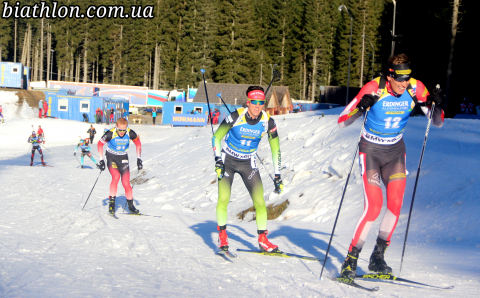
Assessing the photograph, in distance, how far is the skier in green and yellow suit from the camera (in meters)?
6.59

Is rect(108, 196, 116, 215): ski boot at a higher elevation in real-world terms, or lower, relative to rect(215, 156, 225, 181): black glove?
lower

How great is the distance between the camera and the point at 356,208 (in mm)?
10273

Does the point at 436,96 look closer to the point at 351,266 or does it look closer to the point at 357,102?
the point at 357,102

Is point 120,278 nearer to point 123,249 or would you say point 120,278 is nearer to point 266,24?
point 123,249

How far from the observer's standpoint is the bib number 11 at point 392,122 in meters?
5.30

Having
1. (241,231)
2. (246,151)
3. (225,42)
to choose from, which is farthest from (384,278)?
(225,42)

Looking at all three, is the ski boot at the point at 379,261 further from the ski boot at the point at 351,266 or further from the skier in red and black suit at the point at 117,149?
the skier in red and black suit at the point at 117,149

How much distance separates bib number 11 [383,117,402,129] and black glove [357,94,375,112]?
11.6 inches

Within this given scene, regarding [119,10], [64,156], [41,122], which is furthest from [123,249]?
[119,10]

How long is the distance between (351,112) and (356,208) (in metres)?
5.43

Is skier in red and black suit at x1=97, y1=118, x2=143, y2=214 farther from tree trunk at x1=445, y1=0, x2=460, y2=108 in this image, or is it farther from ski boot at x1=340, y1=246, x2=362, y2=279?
tree trunk at x1=445, y1=0, x2=460, y2=108

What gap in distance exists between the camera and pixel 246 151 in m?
6.78

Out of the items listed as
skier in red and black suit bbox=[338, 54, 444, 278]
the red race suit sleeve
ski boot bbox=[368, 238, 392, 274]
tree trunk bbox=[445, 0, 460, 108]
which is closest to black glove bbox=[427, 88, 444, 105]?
skier in red and black suit bbox=[338, 54, 444, 278]

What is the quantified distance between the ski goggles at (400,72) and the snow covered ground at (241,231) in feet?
7.36
